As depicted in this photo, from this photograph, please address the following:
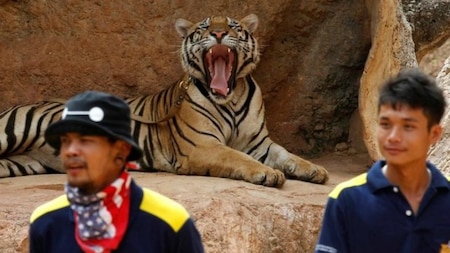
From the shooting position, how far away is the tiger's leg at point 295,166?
297 inches

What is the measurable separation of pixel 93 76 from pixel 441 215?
564cm

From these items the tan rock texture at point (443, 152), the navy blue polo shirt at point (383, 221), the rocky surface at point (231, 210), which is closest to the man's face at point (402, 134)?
the navy blue polo shirt at point (383, 221)

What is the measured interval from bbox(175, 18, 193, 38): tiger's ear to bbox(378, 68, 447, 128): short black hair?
16.0 feet

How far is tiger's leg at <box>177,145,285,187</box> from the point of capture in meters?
7.21

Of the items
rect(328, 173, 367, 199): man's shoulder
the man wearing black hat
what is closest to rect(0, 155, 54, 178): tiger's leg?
rect(328, 173, 367, 199): man's shoulder

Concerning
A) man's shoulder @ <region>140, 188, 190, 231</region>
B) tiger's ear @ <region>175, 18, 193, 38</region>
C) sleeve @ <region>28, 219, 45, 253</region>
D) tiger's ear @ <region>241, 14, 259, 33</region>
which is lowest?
sleeve @ <region>28, 219, 45, 253</region>

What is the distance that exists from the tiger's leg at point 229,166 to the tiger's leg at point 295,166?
382mm

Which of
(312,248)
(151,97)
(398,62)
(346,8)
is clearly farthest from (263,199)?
(346,8)

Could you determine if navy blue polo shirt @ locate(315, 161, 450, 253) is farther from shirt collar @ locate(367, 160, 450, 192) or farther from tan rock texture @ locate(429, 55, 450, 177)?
tan rock texture @ locate(429, 55, 450, 177)

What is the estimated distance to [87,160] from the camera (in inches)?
125

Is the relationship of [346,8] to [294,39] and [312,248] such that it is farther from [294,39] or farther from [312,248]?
[312,248]

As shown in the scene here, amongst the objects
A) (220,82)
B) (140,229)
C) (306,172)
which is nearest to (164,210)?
(140,229)

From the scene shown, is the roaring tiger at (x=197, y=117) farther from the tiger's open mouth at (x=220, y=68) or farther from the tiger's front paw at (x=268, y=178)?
the tiger's front paw at (x=268, y=178)

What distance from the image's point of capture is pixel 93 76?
29.2 feet
